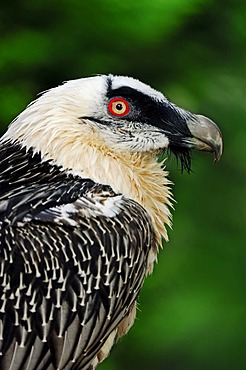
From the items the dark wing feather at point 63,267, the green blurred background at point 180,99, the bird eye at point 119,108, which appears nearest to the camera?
the dark wing feather at point 63,267

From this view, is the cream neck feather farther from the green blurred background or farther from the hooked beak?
the green blurred background

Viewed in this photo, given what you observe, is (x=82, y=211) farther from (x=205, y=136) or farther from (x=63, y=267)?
(x=205, y=136)

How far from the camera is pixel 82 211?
5746 millimetres

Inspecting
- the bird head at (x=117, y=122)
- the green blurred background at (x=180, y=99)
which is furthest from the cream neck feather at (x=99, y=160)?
the green blurred background at (x=180, y=99)

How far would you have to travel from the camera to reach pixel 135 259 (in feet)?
19.2

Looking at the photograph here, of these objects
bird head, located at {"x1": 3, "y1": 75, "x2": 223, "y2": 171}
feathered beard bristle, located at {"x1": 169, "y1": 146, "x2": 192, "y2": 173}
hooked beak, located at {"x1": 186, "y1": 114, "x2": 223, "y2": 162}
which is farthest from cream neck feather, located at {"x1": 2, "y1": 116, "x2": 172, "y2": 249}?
hooked beak, located at {"x1": 186, "y1": 114, "x2": 223, "y2": 162}

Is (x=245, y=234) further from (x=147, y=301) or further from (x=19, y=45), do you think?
(x=19, y=45)

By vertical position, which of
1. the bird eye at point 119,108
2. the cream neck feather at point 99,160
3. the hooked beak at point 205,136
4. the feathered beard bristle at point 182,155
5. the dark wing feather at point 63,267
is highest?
the hooked beak at point 205,136

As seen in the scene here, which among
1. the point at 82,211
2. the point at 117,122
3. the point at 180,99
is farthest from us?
the point at 180,99

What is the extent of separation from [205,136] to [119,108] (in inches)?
17.5

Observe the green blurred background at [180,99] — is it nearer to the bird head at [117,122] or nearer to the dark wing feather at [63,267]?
the bird head at [117,122]

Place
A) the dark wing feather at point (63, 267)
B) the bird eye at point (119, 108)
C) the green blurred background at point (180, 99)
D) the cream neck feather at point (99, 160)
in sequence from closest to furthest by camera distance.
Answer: the dark wing feather at point (63, 267) < the cream neck feather at point (99, 160) < the bird eye at point (119, 108) < the green blurred background at point (180, 99)

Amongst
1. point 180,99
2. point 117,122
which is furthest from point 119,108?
point 180,99

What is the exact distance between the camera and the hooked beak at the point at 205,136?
614 centimetres
